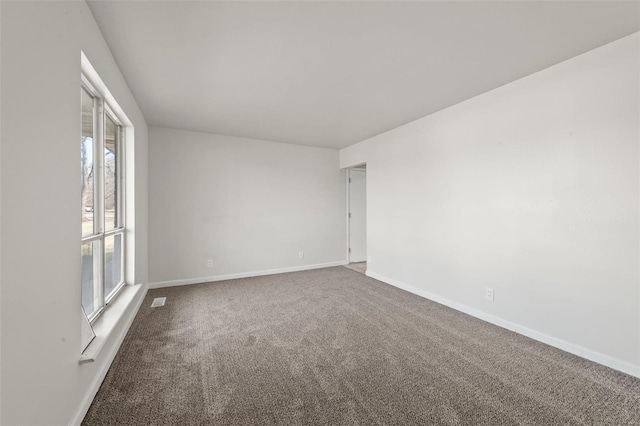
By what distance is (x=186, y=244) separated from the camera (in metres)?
4.36

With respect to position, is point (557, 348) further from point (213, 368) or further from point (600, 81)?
point (213, 368)

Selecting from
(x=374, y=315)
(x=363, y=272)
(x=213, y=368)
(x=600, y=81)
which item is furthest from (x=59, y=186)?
(x=363, y=272)

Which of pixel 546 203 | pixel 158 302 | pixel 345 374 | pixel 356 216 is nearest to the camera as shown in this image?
pixel 345 374

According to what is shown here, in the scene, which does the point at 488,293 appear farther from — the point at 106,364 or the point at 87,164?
the point at 87,164

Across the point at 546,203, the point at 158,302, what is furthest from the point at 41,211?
the point at 546,203

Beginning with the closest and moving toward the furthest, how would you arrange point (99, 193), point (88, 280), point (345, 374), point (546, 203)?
point (345, 374) < point (88, 280) < point (99, 193) < point (546, 203)

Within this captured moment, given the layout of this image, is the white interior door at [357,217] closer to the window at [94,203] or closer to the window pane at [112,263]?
the window pane at [112,263]

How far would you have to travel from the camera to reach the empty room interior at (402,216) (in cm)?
130

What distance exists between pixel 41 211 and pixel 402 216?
150 inches

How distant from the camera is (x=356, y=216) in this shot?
590 centimetres

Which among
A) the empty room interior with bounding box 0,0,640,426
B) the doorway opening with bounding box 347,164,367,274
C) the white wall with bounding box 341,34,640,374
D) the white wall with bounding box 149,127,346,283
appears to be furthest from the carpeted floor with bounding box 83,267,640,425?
the doorway opening with bounding box 347,164,367,274

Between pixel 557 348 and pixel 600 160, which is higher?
pixel 600 160

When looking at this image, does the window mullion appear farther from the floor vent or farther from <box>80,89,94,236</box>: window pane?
the floor vent

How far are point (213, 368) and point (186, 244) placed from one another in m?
2.69
